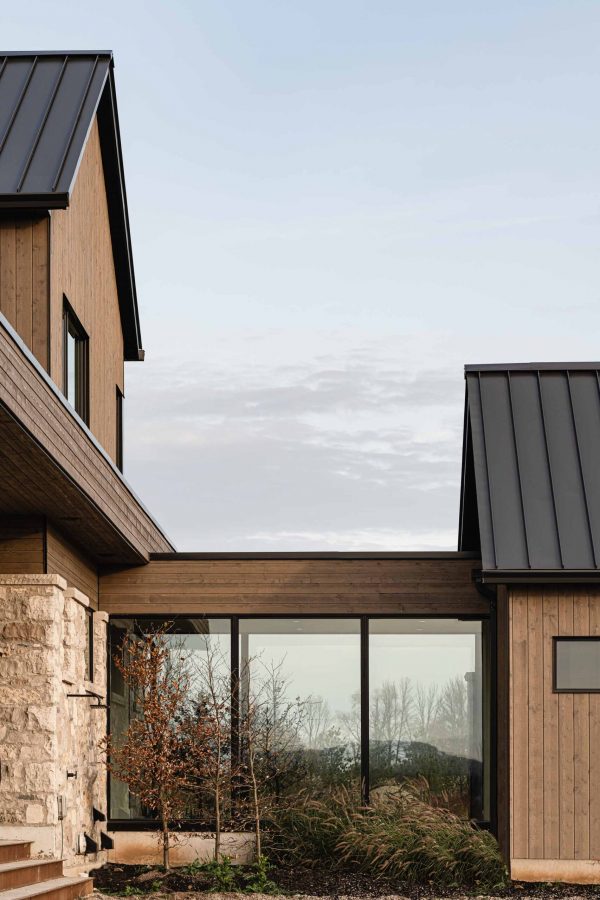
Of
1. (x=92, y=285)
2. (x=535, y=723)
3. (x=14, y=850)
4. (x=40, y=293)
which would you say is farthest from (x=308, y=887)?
(x=92, y=285)

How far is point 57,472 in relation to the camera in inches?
382

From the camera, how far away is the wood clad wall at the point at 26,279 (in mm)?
12352

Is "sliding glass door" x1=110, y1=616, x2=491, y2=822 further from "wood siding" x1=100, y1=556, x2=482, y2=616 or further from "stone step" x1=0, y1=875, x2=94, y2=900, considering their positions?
"stone step" x1=0, y1=875, x2=94, y2=900

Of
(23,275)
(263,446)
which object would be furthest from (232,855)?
(263,446)

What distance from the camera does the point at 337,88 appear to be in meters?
23.9

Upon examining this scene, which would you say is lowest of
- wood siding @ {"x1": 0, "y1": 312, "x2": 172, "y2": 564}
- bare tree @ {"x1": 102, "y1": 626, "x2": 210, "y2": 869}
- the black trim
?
bare tree @ {"x1": 102, "y1": 626, "x2": 210, "y2": 869}

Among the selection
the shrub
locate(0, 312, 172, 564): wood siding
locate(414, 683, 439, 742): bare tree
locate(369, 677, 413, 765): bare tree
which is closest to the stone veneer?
locate(0, 312, 172, 564): wood siding

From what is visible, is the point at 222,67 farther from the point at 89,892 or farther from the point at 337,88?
the point at 89,892

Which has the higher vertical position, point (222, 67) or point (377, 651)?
point (222, 67)

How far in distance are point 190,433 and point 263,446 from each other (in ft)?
8.20

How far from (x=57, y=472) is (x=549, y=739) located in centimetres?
572

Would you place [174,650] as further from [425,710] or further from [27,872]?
[27,872]

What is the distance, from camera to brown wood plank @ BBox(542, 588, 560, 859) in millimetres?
12062

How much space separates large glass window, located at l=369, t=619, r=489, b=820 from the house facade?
0.07 feet
